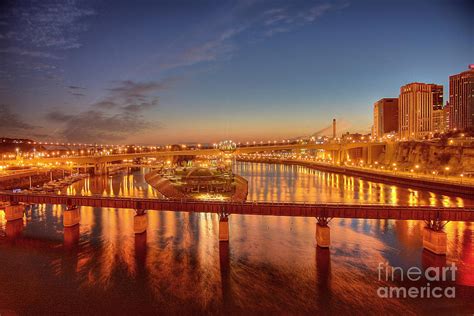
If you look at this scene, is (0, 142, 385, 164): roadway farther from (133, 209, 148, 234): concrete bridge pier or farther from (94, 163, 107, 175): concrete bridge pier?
(133, 209, 148, 234): concrete bridge pier

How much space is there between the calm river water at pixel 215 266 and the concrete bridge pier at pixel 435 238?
32.6 inches

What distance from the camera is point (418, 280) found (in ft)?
80.8

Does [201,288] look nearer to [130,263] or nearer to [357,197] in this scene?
[130,263]

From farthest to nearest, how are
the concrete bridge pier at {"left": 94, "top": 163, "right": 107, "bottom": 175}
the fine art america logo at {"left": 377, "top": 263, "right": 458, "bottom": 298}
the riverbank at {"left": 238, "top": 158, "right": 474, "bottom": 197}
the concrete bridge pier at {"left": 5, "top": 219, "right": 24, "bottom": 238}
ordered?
the concrete bridge pier at {"left": 94, "top": 163, "right": 107, "bottom": 175}
the riverbank at {"left": 238, "top": 158, "right": 474, "bottom": 197}
the concrete bridge pier at {"left": 5, "top": 219, "right": 24, "bottom": 238}
the fine art america logo at {"left": 377, "top": 263, "right": 458, "bottom": 298}

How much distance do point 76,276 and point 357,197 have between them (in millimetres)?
49183

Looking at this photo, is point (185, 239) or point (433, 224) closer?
point (433, 224)

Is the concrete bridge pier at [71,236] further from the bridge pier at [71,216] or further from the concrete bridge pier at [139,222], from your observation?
the concrete bridge pier at [139,222]

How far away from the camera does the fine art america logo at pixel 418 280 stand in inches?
892

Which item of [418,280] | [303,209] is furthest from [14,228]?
[418,280]

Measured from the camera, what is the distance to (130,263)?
91.1 ft

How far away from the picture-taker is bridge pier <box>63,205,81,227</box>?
3819 centimetres

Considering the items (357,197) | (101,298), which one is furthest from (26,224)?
(357,197)

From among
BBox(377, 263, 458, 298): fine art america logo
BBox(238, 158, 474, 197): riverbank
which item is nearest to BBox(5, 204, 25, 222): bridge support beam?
BBox(377, 263, 458, 298): fine art america logo

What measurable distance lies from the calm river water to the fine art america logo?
0.30 meters
